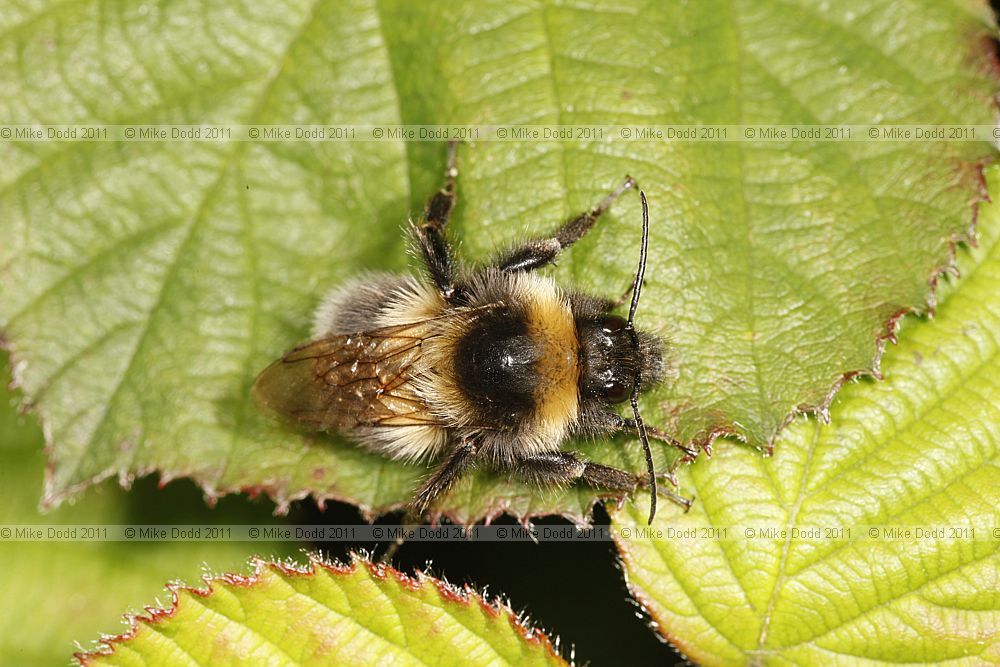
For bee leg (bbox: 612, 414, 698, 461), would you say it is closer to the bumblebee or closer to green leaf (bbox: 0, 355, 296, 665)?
the bumblebee

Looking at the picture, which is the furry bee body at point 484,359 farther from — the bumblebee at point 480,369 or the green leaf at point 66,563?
the green leaf at point 66,563

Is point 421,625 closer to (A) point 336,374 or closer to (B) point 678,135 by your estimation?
(A) point 336,374

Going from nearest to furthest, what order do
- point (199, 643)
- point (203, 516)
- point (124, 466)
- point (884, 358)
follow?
point (199, 643), point (884, 358), point (124, 466), point (203, 516)

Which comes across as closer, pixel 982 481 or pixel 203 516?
pixel 982 481

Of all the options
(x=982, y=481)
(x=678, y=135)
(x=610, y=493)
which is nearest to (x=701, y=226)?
(x=678, y=135)

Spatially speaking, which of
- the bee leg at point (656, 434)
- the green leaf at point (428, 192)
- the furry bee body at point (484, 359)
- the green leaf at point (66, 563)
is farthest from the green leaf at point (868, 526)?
the green leaf at point (66, 563)

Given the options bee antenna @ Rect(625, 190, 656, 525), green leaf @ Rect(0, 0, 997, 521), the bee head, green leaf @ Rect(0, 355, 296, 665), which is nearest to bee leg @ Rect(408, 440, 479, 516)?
green leaf @ Rect(0, 0, 997, 521)
